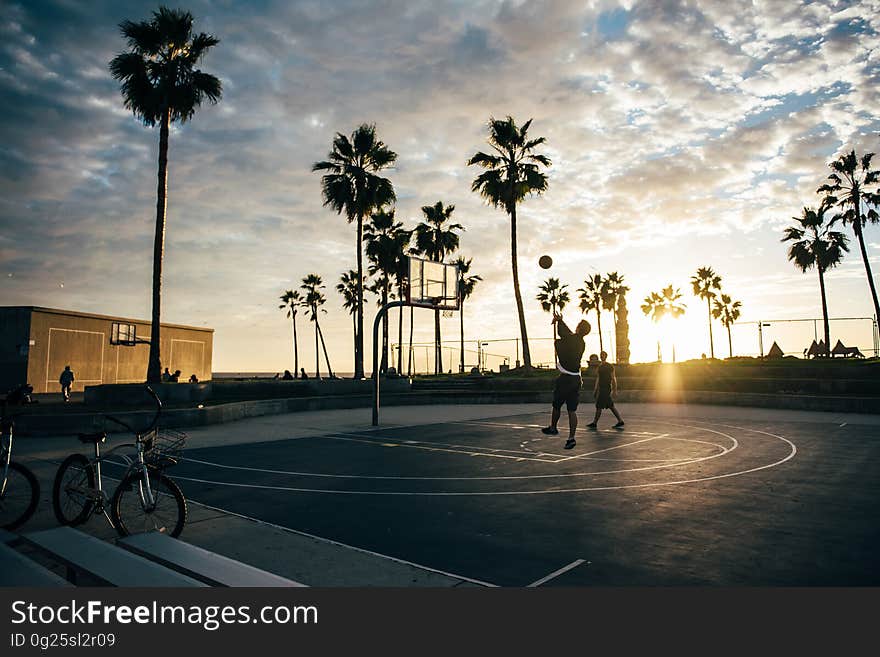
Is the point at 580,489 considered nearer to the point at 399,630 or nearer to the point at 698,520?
the point at 698,520

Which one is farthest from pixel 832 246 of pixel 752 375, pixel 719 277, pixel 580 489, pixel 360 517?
pixel 360 517

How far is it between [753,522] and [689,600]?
2.78m

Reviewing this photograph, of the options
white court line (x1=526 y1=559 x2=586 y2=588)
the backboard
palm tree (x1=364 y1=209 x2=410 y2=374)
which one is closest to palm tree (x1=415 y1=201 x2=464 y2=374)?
palm tree (x1=364 y1=209 x2=410 y2=374)

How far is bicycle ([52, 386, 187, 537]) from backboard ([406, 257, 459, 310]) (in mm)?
15583

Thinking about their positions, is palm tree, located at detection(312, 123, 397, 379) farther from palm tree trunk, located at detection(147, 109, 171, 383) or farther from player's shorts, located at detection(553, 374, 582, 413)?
player's shorts, located at detection(553, 374, 582, 413)

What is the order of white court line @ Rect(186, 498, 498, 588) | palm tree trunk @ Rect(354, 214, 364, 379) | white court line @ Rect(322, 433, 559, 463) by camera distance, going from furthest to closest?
palm tree trunk @ Rect(354, 214, 364, 379) → white court line @ Rect(322, 433, 559, 463) → white court line @ Rect(186, 498, 498, 588)

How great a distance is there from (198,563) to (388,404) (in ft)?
78.1

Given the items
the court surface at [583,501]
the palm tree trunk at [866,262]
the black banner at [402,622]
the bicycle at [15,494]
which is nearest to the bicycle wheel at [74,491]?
the bicycle at [15,494]

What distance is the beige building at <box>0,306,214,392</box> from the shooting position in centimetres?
3120

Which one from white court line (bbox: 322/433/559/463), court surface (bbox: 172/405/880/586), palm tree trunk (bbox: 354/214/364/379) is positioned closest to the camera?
court surface (bbox: 172/405/880/586)

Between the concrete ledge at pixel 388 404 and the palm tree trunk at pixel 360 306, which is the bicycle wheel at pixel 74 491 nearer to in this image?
the concrete ledge at pixel 388 404

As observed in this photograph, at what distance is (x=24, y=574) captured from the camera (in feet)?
12.4

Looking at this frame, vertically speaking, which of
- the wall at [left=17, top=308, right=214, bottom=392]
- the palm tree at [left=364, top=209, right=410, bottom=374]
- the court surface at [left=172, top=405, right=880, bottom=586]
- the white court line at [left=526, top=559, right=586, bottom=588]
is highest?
the palm tree at [left=364, top=209, right=410, bottom=374]

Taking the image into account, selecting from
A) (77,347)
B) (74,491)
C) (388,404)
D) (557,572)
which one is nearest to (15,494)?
(74,491)
